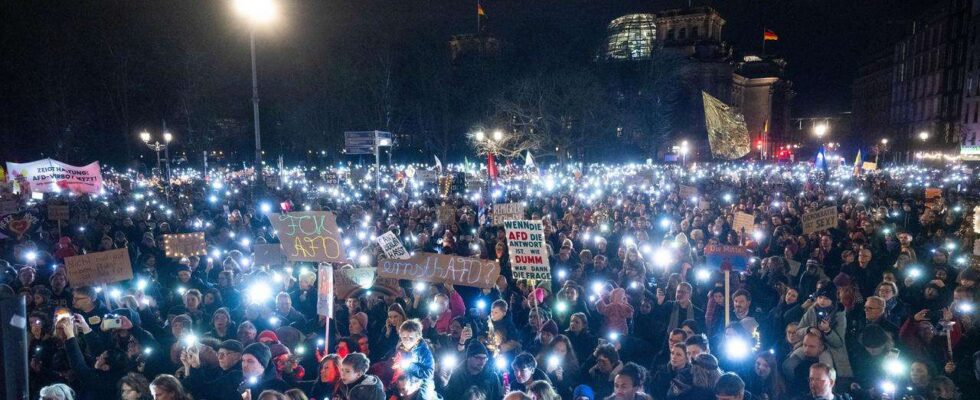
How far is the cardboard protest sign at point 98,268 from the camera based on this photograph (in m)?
7.73

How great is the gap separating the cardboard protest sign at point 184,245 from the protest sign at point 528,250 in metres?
5.35

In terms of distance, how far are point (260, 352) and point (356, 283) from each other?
2.90 meters

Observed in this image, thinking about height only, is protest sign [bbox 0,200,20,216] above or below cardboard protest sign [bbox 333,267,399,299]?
above

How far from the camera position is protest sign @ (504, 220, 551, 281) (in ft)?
25.3

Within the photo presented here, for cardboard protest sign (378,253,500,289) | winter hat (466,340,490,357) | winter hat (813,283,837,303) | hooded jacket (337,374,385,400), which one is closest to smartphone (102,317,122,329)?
cardboard protest sign (378,253,500,289)

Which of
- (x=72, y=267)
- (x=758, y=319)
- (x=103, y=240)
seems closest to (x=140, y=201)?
(x=103, y=240)

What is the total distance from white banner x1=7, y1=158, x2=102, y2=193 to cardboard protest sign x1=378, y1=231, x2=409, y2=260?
12.5m

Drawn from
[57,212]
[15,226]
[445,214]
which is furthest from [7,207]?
[445,214]

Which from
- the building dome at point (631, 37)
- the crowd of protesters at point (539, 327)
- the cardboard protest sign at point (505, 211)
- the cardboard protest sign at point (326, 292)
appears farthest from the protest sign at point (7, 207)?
the building dome at point (631, 37)

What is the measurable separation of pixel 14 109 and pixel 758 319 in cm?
3925

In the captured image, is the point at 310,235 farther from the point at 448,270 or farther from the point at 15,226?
the point at 15,226

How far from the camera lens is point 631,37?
5647 cm

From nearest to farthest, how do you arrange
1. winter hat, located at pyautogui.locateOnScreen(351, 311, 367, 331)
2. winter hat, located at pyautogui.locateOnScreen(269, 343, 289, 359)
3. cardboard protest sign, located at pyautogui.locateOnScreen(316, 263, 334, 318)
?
winter hat, located at pyautogui.locateOnScreen(269, 343, 289, 359) → cardboard protest sign, located at pyautogui.locateOnScreen(316, 263, 334, 318) → winter hat, located at pyautogui.locateOnScreen(351, 311, 367, 331)

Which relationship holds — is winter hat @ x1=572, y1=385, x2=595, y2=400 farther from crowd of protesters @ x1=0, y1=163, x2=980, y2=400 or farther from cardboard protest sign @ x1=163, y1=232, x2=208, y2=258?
cardboard protest sign @ x1=163, y1=232, x2=208, y2=258
